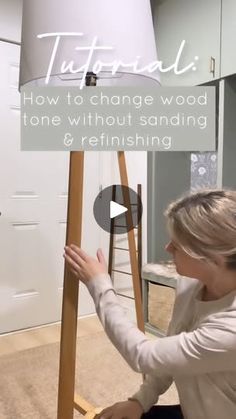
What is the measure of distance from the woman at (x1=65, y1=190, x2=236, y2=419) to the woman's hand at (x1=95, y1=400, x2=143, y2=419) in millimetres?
138

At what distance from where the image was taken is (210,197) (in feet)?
2.65

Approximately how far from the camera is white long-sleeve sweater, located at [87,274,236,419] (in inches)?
29.7

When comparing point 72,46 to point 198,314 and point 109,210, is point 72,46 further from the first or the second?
point 109,210

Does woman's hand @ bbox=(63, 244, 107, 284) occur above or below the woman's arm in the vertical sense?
above

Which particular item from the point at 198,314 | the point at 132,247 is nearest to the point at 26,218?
the point at 132,247

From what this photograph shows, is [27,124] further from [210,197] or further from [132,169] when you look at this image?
[132,169]

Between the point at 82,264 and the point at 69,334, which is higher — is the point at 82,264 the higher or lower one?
the higher one

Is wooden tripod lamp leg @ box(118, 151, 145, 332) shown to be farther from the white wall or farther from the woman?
the white wall

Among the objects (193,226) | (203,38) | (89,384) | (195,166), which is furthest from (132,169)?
(193,226)

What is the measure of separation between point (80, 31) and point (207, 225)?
54 centimetres

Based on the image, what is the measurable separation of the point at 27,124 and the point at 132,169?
1.91 meters

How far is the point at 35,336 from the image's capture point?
8.52 feet

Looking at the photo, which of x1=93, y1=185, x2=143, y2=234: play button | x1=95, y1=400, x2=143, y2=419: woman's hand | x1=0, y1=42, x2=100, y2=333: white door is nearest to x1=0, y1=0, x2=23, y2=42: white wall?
x1=0, y1=42, x2=100, y2=333: white door

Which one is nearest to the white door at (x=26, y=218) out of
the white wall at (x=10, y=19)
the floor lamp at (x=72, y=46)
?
the white wall at (x=10, y=19)
